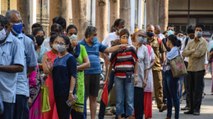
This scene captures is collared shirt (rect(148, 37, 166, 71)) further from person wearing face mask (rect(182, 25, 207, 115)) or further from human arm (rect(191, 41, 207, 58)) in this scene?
human arm (rect(191, 41, 207, 58))

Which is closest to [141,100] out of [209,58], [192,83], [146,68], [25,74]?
[146,68]

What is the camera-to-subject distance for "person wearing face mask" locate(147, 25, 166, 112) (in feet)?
53.8

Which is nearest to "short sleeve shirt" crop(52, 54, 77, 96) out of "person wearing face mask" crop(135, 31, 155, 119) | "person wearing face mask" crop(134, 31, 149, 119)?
"person wearing face mask" crop(134, 31, 149, 119)

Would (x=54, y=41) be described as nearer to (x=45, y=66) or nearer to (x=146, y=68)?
(x=45, y=66)

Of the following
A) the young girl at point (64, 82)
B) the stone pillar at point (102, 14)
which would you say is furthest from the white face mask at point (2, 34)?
the stone pillar at point (102, 14)

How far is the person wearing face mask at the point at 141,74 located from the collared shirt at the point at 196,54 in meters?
2.39

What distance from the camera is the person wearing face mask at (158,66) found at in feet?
53.8

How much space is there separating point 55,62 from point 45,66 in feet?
0.55

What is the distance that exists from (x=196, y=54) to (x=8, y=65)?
8.25 metres

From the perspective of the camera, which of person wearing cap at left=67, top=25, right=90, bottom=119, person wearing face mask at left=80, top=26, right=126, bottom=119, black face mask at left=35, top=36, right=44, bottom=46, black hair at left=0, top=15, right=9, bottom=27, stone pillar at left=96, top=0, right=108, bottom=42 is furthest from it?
stone pillar at left=96, top=0, right=108, bottom=42

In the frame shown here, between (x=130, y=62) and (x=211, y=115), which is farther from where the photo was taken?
(x=211, y=115)

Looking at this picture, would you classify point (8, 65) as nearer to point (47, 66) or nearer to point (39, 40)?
point (47, 66)

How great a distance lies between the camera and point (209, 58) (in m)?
22.4

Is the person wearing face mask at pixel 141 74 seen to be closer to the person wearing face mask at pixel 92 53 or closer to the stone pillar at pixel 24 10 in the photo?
the person wearing face mask at pixel 92 53
